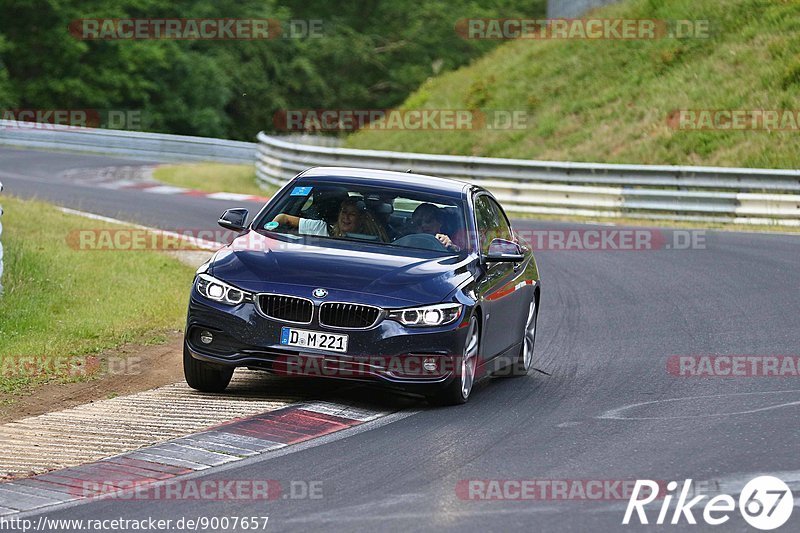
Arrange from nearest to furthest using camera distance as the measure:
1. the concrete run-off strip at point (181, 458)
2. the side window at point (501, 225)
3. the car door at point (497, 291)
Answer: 1. the concrete run-off strip at point (181, 458)
2. the car door at point (497, 291)
3. the side window at point (501, 225)

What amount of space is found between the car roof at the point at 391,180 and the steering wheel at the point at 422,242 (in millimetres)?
484

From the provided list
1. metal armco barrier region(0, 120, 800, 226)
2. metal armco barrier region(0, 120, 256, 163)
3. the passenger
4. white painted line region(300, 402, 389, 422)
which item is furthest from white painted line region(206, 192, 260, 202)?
white painted line region(300, 402, 389, 422)

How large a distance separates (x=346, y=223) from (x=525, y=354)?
1.99 meters

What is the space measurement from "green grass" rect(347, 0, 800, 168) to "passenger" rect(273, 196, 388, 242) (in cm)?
2005

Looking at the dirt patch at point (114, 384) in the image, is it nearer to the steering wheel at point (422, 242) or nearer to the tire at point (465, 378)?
the steering wheel at point (422, 242)

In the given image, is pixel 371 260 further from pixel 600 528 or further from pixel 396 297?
pixel 600 528

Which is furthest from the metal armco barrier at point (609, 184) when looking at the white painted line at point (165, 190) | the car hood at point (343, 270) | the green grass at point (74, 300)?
the car hood at point (343, 270)

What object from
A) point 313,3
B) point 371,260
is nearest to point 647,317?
point 371,260

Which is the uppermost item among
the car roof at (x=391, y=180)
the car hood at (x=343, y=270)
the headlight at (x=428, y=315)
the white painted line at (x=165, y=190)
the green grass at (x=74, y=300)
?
the car roof at (x=391, y=180)

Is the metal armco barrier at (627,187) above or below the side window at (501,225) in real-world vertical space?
below

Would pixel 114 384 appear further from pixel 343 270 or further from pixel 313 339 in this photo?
pixel 343 270

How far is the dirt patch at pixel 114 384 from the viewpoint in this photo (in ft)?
31.0

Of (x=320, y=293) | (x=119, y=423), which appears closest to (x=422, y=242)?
(x=320, y=293)

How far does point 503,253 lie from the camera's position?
399 inches
